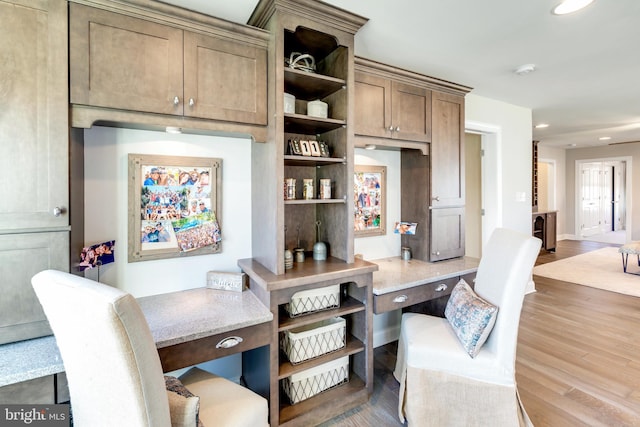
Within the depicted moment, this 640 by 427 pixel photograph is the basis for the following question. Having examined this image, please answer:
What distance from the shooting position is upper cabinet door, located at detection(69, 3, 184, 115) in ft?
4.50

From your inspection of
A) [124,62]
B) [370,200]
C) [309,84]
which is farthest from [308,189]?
[124,62]

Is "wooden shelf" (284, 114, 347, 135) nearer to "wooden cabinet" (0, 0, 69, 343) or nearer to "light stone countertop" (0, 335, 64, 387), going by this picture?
"wooden cabinet" (0, 0, 69, 343)

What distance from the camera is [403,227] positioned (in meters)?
2.63

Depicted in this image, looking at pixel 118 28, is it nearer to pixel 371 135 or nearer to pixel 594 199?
pixel 371 135

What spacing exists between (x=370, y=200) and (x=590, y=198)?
9041mm

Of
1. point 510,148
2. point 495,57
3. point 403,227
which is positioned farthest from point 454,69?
point 510,148

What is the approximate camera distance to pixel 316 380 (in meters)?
1.84

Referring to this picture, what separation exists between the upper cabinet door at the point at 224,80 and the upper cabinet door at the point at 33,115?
528 mm

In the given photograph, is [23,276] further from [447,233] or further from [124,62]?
[447,233]

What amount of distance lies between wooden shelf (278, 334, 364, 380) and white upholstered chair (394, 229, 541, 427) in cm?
34

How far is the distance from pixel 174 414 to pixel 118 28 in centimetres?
172

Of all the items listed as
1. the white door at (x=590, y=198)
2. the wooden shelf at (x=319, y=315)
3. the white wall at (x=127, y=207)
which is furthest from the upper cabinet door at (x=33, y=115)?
the white door at (x=590, y=198)

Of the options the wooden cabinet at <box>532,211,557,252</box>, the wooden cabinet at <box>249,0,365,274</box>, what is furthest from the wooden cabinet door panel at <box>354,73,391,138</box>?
the wooden cabinet at <box>532,211,557,252</box>

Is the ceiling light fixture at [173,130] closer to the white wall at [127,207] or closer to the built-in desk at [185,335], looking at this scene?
the white wall at [127,207]
